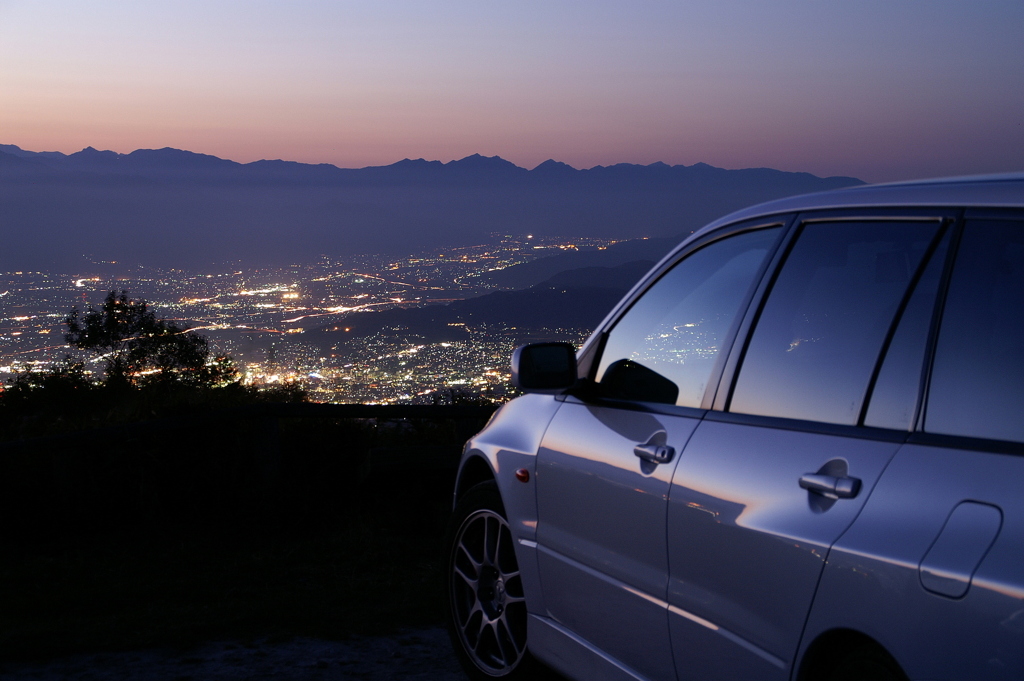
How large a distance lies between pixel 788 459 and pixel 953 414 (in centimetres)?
45

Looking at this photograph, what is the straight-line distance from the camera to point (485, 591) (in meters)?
4.27

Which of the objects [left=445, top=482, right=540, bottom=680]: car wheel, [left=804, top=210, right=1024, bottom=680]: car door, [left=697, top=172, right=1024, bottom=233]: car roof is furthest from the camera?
[left=445, top=482, right=540, bottom=680]: car wheel

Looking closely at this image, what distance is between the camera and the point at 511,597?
4.06 m

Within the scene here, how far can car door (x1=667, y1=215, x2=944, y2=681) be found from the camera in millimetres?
2256

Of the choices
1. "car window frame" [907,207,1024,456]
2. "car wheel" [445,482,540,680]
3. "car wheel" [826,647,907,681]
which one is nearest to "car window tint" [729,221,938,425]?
"car window frame" [907,207,1024,456]

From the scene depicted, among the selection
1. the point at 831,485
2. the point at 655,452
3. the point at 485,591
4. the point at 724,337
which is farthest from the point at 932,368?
the point at 485,591

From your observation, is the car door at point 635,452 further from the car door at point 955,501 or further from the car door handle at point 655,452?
the car door at point 955,501

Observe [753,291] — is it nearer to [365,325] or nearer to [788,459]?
[788,459]

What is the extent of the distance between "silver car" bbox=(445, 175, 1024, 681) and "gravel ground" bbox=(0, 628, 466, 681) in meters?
1.00

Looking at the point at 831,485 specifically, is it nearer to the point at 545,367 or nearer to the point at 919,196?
the point at 919,196

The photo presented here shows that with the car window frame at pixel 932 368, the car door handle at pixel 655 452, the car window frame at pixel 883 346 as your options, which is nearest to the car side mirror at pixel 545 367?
the car door handle at pixel 655 452

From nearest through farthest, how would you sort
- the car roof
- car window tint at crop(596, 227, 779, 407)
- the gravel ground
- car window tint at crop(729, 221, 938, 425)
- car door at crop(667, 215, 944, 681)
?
the car roof, car door at crop(667, 215, 944, 681), car window tint at crop(729, 221, 938, 425), car window tint at crop(596, 227, 779, 407), the gravel ground

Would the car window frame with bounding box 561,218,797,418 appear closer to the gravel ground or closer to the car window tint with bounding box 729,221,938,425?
the car window tint with bounding box 729,221,938,425

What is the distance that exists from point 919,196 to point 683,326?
40.0 inches
